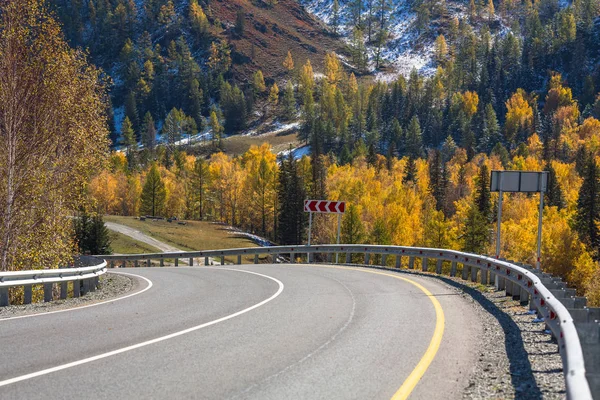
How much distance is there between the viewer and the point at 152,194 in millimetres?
100812

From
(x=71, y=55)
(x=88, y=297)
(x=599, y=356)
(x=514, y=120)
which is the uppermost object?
(x=514, y=120)

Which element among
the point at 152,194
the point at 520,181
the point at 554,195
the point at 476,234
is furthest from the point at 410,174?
the point at 520,181

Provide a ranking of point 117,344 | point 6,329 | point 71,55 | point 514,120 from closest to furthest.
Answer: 1. point 117,344
2. point 6,329
3. point 71,55
4. point 514,120

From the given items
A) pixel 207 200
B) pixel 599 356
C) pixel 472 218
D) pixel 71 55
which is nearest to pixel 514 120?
pixel 207 200

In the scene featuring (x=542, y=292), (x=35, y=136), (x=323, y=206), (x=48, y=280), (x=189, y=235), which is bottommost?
(x=189, y=235)

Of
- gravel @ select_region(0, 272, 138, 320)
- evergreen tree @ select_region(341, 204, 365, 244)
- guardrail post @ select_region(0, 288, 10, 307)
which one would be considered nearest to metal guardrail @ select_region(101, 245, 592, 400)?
gravel @ select_region(0, 272, 138, 320)

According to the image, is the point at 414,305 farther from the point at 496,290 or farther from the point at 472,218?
the point at 472,218

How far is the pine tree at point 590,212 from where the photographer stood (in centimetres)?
6562

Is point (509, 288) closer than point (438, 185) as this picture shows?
Yes

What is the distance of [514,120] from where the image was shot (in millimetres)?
191000

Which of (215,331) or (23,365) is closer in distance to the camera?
(23,365)

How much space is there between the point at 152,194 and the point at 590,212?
6683 centimetres

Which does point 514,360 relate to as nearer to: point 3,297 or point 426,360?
point 426,360

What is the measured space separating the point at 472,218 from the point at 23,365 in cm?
6443
